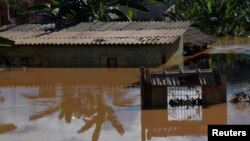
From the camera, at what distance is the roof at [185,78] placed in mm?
19531

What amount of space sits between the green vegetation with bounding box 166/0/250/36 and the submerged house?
15.5 m

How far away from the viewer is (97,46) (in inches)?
1359

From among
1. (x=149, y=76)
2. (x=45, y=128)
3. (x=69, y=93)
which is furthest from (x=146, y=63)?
(x=45, y=128)

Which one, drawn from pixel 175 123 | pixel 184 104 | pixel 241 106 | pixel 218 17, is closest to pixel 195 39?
pixel 218 17

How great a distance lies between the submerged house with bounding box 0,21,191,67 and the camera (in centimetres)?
3372

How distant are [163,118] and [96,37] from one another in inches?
696

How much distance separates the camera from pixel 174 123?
17.9 metres

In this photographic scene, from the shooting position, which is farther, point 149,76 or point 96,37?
point 96,37

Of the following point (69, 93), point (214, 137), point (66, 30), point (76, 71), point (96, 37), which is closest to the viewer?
point (214, 137)

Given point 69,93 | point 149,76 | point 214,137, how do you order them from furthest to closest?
point 69,93
point 149,76
point 214,137

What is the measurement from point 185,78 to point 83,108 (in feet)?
15.3

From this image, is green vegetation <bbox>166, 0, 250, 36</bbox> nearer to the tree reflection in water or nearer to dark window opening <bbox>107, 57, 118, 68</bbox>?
dark window opening <bbox>107, 57, 118, 68</bbox>

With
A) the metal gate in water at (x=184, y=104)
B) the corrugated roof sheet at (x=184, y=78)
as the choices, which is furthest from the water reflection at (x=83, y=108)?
the corrugated roof sheet at (x=184, y=78)

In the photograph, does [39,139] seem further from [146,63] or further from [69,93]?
[146,63]
